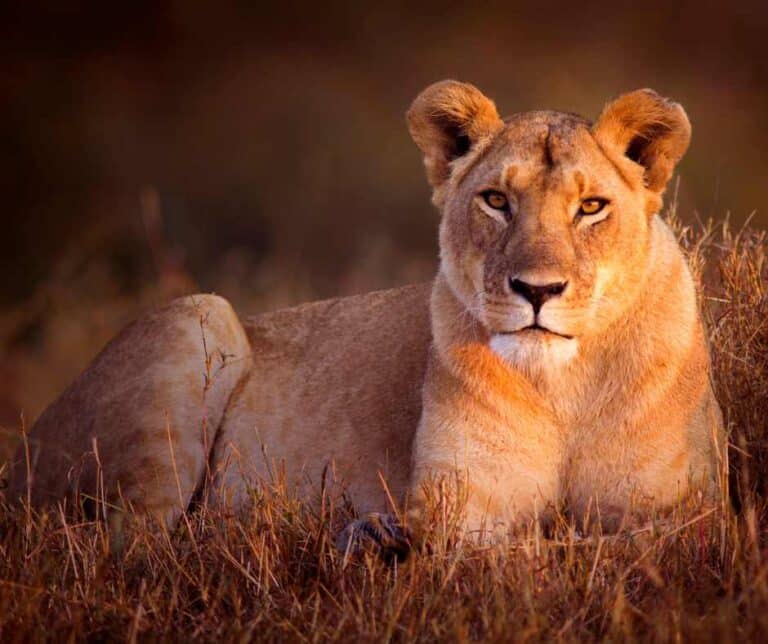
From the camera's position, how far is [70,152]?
754 inches

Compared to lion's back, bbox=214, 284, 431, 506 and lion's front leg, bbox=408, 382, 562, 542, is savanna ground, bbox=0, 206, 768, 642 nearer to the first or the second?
lion's front leg, bbox=408, 382, 562, 542

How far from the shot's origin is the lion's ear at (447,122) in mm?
4605

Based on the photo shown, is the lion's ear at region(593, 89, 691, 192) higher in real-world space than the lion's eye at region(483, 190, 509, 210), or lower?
higher

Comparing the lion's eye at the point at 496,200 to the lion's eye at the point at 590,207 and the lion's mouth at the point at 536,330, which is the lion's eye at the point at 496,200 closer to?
the lion's eye at the point at 590,207

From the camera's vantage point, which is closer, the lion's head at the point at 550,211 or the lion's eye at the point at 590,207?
the lion's head at the point at 550,211

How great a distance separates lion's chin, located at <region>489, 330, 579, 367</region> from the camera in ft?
13.3

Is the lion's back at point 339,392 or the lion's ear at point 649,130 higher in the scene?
the lion's ear at point 649,130

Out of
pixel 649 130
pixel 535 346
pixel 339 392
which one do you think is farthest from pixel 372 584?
pixel 339 392

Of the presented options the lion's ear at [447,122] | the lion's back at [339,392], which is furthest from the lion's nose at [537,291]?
the lion's back at [339,392]

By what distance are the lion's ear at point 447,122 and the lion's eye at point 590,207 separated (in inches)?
19.8

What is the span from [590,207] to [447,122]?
680 millimetres

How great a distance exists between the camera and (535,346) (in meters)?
4.08

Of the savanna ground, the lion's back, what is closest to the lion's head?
the savanna ground

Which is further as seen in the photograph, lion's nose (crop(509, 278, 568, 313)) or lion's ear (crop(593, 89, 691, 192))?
lion's ear (crop(593, 89, 691, 192))
